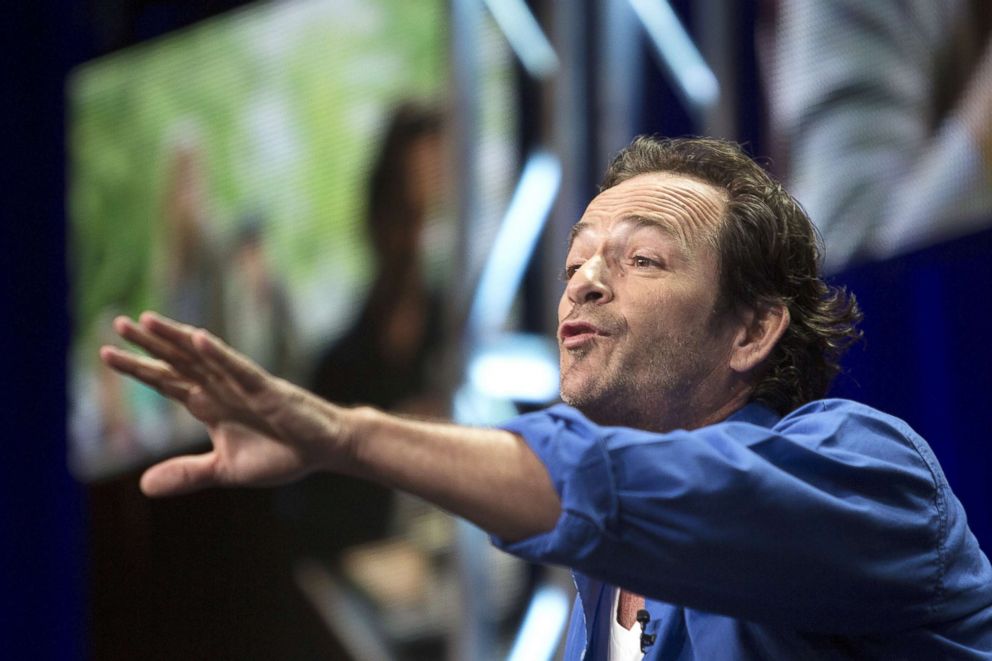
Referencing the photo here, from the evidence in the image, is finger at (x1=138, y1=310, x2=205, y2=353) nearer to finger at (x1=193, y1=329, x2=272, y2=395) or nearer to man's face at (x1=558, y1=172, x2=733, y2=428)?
finger at (x1=193, y1=329, x2=272, y2=395)

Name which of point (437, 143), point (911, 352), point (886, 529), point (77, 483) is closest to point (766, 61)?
point (911, 352)

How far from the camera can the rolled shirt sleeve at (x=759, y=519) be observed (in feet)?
3.98

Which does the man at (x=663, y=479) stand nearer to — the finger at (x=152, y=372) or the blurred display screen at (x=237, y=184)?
the finger at (x=152, y=372)

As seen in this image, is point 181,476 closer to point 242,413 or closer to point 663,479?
point 242,413

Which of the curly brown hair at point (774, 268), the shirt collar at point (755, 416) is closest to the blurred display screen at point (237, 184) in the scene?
the curly brown hair at point (774, 268)

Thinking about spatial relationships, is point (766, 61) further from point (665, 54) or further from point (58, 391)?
point (58, 391)

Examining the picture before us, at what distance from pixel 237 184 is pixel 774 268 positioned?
2.56 metres

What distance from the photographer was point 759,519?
4.09 feet

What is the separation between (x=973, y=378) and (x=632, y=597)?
109 centimetres

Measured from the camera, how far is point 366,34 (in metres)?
3.91

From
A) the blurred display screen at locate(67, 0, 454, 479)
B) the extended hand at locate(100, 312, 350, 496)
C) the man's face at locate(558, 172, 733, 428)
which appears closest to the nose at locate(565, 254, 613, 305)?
the man's face at locate(558, 172, 733, 428)

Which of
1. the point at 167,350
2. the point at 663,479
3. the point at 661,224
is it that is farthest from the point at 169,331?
the point at 661,224

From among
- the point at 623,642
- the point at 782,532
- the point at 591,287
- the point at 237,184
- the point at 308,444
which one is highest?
the point at 237,184

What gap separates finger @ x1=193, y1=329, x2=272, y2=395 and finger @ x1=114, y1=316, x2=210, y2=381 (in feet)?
0.05
